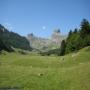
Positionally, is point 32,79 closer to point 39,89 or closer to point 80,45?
point 39,89

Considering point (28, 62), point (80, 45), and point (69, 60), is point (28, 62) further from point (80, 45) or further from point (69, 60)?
point (80, 45)

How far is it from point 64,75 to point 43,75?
452 centimetres

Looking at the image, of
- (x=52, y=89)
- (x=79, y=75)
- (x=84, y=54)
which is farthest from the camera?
(x=84, y=54)

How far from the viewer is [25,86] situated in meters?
36.9

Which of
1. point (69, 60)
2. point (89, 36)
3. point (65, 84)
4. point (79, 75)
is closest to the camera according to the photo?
point (65, 84)

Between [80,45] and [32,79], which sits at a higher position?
[80,45]

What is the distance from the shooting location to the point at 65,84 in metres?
36.3

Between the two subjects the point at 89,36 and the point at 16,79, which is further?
the point at 89,36

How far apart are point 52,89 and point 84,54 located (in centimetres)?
4159

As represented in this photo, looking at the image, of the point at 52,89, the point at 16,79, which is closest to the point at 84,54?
the point at 16,79

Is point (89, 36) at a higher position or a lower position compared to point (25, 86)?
higher

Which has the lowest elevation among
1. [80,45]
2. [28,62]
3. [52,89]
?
[52,89]

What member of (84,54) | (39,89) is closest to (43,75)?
(39,89)

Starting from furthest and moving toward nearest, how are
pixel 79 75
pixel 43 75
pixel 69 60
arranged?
pixel 69 60 → pixel 43 75 → pixel 79 75
